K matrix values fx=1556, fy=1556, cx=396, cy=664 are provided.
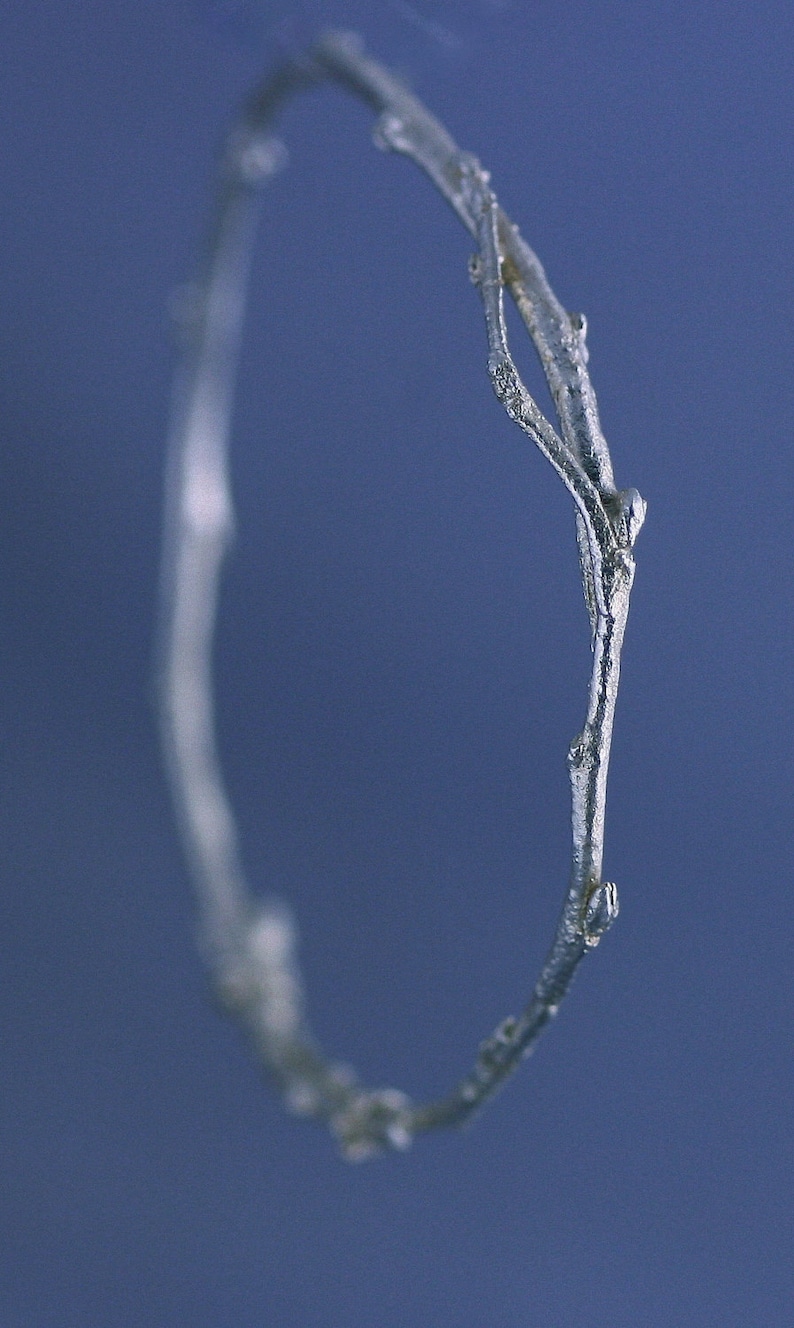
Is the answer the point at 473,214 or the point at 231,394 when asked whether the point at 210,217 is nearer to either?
the point at 231,394

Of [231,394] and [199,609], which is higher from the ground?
[231,394]

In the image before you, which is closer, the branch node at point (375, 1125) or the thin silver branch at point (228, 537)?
the thin silver branch at point (228, 537)

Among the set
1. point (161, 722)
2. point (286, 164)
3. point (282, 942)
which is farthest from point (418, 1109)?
point (286, 164)

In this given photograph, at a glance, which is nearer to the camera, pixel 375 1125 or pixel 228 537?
pixel 375 1125

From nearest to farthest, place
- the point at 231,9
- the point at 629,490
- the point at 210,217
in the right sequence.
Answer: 1. the point at 629,490
2. the point at 231,9
3. the point at 210,217

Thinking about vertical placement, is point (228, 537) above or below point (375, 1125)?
above

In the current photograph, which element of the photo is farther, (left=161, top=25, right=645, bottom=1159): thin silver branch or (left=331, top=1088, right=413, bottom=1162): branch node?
(left=331, top=1088, right=413, bottom=1162): branch node

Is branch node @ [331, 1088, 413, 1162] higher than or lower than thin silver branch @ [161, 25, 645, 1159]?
lower

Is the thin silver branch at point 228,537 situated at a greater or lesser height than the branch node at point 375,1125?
greater
